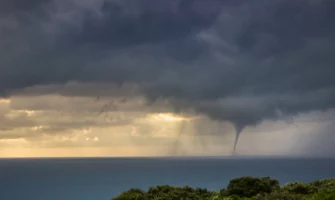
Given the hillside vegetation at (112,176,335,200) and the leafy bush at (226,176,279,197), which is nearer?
the hillside vegetation at (112,176,335,200)

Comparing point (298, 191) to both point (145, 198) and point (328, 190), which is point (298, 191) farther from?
point (145, 198)

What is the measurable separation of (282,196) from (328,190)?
8958 millimetres

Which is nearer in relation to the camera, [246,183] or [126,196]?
[126,196]

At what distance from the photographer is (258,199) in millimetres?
33812

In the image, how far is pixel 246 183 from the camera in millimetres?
43031

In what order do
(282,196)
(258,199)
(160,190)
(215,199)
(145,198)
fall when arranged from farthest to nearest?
(160,190) < (145,198) < (215,199) < (258,199) < (282,196)

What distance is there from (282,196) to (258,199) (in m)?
2.74

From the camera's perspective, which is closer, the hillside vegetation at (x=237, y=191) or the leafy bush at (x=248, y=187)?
the hillside vegetation at (x=237, y=191)

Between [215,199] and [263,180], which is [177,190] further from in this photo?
[263,180]

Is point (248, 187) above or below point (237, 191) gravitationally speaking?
above

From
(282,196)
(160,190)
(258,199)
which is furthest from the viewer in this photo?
(160,190)

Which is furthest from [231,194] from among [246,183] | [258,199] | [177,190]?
[258,199]

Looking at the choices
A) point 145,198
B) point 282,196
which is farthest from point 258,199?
point 145,198

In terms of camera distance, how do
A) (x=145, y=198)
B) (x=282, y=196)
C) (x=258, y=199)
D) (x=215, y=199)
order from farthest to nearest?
(x=145, y=198) → (x=215, y=199) → (x=258, y=199) → (x=282, y=196)
